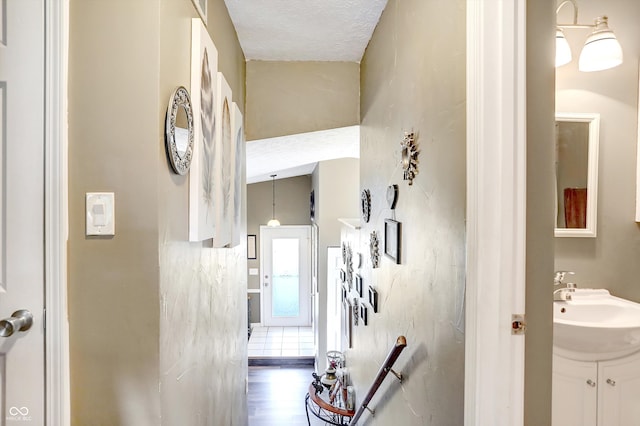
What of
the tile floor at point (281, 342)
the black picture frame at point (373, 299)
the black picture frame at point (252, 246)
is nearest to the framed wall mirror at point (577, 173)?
the black picture frame at point (373, 299)

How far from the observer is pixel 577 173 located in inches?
66.3

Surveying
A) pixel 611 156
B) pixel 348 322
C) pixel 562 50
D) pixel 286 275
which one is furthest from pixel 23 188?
pixel 286 275

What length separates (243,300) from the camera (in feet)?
8.30

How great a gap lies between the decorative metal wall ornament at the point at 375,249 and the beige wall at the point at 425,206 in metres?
0.07

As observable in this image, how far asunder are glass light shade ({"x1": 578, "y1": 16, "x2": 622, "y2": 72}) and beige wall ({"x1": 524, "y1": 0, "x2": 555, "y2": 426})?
0.87 meters

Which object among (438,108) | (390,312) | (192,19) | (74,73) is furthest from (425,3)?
(390,312)

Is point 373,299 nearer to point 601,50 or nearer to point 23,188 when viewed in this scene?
point 601,50

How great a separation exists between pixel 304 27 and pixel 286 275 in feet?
18.6

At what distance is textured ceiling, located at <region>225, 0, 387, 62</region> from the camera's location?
1778 millimetres

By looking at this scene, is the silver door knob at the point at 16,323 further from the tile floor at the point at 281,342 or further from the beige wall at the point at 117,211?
Answer: the tile floor at the point at 281,342

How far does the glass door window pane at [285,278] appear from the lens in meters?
7.15

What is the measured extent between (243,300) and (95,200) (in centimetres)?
174

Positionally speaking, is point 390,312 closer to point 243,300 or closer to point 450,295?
point 450,295

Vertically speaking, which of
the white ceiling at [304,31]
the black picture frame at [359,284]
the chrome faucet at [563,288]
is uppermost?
the white ceiling at [304,31]
